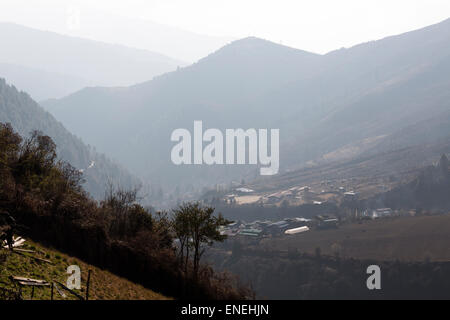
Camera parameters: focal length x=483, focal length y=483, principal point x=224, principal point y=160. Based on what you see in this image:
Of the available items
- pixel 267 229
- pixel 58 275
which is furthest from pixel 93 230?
pixel 267 229

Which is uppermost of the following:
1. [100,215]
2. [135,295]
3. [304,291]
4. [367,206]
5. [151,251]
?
[367,206]

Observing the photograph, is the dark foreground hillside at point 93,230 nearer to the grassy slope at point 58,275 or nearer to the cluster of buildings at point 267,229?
the grassy slope at point 58,275

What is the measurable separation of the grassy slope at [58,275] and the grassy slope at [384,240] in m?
101

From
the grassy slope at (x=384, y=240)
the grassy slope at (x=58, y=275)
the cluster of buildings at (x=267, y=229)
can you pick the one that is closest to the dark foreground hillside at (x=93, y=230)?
the grassy slope at (x=58, y=275)

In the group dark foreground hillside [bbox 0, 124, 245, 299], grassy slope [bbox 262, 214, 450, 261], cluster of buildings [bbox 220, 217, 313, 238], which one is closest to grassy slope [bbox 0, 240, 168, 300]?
dark foreground hillside [bbox 0, 124, 245, 299]

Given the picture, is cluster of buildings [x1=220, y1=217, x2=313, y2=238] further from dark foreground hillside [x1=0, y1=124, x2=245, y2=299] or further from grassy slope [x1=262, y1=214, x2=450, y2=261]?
dark foreground hillside [x1=0, y1=124, x2=245, y2=299]

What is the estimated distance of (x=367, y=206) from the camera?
7672 inches

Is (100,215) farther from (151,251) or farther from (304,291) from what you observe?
(304,291)

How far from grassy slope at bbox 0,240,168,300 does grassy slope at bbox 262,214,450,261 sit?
100505 mm

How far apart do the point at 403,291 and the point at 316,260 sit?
2103 cm

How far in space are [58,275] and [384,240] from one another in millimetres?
121357

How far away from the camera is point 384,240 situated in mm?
131875

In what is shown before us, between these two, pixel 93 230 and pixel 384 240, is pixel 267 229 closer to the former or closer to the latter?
pixel 384 240

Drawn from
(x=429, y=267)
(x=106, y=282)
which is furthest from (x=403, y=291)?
(x=106, y=282)
